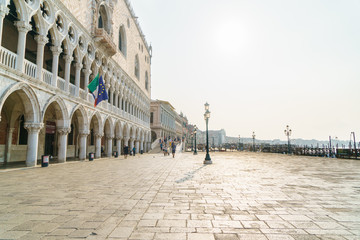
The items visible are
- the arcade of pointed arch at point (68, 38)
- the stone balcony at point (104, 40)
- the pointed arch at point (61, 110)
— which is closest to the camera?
the arcade of pointed arch at point (68, 38)

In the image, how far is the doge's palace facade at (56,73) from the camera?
12055 mm

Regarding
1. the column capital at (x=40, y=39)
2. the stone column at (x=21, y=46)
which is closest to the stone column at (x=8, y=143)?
the stone column at (x=21, y=46)

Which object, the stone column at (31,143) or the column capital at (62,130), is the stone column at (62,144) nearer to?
the column capital at (62,130)

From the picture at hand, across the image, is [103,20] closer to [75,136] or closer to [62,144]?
[75,136]

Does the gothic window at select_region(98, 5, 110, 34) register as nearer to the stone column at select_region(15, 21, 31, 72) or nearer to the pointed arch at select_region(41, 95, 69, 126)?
the pointed arch at select_region(41, 95, 69, 126)

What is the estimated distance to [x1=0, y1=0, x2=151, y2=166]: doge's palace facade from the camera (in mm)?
12055

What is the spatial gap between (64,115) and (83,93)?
12.5ft

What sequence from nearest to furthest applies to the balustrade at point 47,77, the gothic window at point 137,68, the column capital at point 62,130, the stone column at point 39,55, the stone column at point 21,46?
the stone column at point 21,46, the stone column at point 39,55, the balustrade at point 47,77, the column capital at point 62,130, the gothic window at point 137,68

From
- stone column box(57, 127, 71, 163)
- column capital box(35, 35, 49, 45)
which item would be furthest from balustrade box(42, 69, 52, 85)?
stone column box(57, 127, 71, 163)

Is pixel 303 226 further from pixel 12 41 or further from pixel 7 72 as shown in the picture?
pixel 12 41

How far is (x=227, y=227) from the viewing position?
3.78m

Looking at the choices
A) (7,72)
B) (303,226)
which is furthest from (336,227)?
(7,72)

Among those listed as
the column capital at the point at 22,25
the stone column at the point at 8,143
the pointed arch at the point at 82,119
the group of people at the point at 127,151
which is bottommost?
the group of people at the point at 127,151

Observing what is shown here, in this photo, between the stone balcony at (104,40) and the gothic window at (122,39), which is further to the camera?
the gothic window at (122,39)
